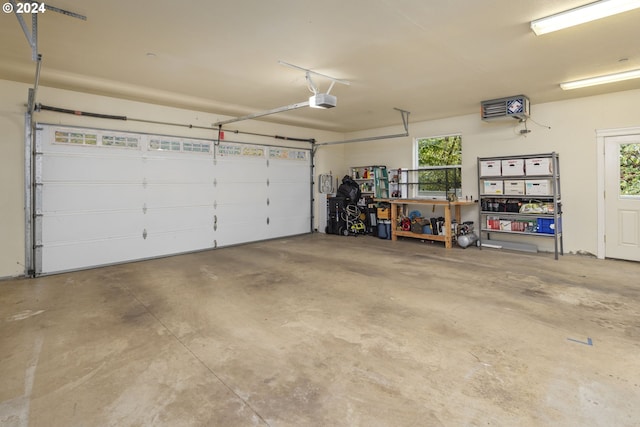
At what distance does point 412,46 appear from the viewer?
143 inches

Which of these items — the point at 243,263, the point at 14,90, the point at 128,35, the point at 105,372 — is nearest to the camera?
the point at 105,372

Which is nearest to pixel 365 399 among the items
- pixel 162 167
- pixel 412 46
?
pixel 412 46

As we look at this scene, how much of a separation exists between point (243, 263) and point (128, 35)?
11.5ft

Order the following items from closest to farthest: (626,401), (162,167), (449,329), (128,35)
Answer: (626,401) < (449,329) < (128,35) < (162,167)

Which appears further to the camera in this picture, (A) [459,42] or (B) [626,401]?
(A) [459,42]

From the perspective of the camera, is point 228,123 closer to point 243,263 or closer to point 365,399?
point 243,263

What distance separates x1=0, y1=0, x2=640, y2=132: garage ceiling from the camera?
2.91 m

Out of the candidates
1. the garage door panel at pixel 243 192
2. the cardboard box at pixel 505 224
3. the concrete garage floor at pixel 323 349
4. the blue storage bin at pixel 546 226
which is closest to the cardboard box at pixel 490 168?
the cardboard box at pixel 505 224

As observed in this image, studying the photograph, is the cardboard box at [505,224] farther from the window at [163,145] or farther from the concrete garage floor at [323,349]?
the window at [163,145]

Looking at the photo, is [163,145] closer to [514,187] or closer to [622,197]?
[514,187]

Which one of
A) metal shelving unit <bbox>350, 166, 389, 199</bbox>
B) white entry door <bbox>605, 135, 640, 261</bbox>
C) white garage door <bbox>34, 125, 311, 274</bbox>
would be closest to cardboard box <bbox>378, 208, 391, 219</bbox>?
metal shelving unit <bbox>350, 166, 389, 199</bbox>

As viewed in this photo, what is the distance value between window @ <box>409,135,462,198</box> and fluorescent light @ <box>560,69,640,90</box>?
2385 mm

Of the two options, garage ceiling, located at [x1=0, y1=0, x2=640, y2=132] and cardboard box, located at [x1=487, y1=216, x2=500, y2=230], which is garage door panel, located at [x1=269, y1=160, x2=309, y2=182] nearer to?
garage ceiling, located at [x1=0, y1=0, x2=640, y2=132]

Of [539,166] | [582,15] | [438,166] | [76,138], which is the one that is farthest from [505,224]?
[76,138]
